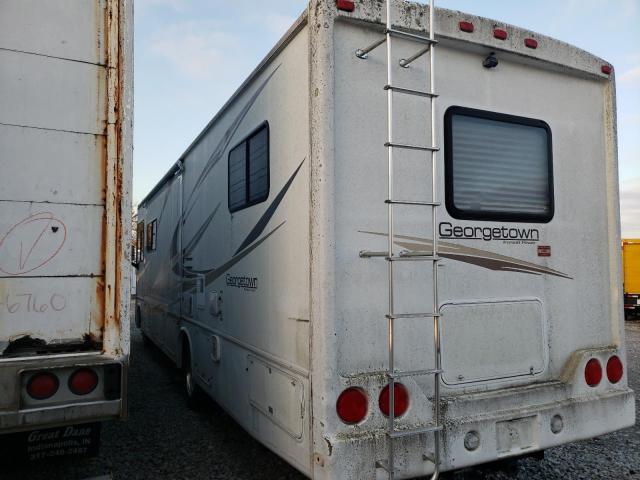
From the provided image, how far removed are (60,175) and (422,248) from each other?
6.21ft

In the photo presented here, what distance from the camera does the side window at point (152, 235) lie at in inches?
316

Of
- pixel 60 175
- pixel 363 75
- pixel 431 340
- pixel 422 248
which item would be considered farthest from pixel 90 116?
pixel 431 340

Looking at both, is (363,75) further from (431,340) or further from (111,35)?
(431,340)

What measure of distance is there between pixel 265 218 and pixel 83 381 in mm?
1535

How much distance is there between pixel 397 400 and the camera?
2.75 metres

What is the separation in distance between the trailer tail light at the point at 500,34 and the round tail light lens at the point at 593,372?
2143 mm

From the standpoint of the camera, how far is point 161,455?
4.38 metres

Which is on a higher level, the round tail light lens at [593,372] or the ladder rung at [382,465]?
the round tail light lens at [593,372]

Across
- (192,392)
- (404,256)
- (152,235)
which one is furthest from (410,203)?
(152,235)

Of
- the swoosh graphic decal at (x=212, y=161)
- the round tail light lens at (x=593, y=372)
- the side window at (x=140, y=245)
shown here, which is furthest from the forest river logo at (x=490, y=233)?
the side window at (x=140, y=245)

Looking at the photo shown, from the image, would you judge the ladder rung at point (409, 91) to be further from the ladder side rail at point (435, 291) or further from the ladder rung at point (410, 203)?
the ladder rung at point (410, 203)

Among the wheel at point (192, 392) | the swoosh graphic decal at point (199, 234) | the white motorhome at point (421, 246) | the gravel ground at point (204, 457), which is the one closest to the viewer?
the white motorhome at point (421, 246)

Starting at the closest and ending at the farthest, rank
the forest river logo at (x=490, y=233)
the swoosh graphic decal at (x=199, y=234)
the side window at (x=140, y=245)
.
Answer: the forest river logo at (x=490, y=233), the swoosh graphic decal at (x=199, y=234), the side window at (x=140, y=245)

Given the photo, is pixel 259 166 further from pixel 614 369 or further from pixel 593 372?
pixel 614 369
